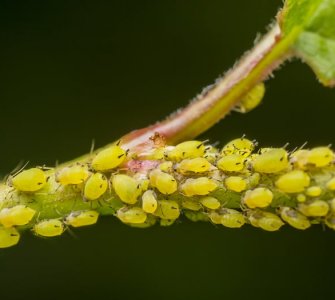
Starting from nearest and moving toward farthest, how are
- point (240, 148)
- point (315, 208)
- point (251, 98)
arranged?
point (315, 208) < point (240, 148) < point (251, 98)

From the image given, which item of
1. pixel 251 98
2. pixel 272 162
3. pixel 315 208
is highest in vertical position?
pixel 251 98

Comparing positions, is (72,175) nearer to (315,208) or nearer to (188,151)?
(188,151)

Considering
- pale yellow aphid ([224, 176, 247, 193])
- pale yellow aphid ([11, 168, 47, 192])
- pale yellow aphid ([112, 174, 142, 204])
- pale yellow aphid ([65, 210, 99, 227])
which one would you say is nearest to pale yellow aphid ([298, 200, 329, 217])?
pale yellow aphid ([224, 176, 247, 193])

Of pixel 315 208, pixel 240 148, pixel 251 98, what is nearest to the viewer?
pixel 315 208

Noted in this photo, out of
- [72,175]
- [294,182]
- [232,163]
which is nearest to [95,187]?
[72,175]

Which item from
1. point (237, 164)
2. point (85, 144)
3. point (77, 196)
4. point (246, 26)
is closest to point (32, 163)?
point (85, 144)

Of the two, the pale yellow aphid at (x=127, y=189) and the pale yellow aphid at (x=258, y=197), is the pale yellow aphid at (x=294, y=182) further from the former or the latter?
the pale yellow aphid at (x=127, y=189)

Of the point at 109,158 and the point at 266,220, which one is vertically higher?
the point at 109,158

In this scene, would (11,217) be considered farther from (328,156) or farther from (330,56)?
(330,56)

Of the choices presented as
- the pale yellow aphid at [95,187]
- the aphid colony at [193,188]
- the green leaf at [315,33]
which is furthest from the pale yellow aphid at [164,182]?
the green leaf at [315,33]
